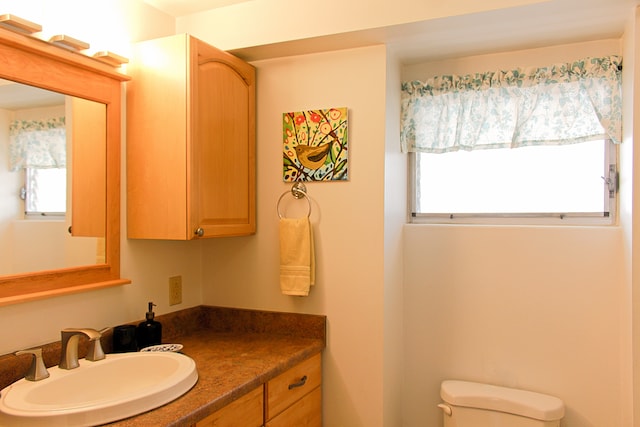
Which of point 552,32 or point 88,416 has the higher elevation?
point 552,32

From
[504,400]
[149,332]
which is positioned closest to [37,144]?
[149,332]

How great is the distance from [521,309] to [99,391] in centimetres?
164

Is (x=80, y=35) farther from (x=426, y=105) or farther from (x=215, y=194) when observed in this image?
(x=426, y=105)

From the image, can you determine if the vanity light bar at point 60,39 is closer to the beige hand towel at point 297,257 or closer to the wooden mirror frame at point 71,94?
the wooden mirror frame at point 71,94

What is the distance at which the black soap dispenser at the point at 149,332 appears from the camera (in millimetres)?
1808

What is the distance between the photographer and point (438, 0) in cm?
173

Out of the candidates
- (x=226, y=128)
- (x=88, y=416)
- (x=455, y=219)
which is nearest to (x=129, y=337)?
(x=88, y=416)

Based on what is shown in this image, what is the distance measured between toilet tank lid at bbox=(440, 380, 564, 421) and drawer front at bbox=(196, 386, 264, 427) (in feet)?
2.70

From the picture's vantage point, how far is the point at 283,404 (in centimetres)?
175

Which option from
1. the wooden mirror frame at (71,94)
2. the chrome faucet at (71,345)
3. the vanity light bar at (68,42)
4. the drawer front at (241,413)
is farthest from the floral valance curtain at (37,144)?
the drawer front at (241,413)

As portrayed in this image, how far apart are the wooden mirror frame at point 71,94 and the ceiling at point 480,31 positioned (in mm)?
515

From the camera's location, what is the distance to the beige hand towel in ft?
6.60

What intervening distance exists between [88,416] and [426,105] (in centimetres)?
177

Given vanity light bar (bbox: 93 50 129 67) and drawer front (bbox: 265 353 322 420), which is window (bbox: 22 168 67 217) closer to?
vanity light bar (bbox: 93 50 129 67)
